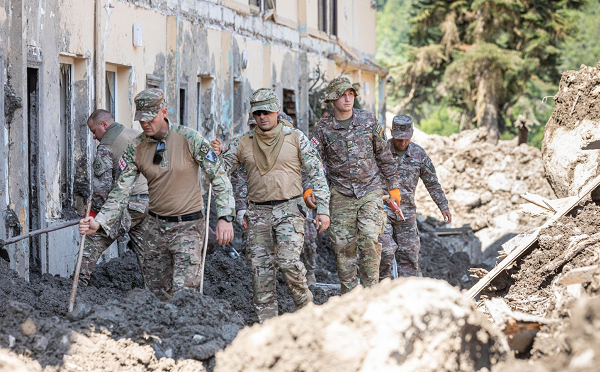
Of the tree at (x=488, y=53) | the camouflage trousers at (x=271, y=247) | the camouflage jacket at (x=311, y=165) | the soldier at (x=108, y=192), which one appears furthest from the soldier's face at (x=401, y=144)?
the tree at (x=488, y=53)

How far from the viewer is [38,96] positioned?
8867mm

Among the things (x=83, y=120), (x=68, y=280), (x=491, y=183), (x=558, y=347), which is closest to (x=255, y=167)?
(x=68, y=280)

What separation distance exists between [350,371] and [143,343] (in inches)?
78.8

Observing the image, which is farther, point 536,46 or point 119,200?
point 536,46

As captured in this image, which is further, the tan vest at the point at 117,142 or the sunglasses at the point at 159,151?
the tan vest at the point at 117,142

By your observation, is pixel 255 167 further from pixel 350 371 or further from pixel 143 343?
pixel 350 371

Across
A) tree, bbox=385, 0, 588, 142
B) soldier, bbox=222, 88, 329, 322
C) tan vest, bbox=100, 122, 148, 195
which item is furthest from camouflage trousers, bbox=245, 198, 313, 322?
tree, bbox=385, 0, 588, 142

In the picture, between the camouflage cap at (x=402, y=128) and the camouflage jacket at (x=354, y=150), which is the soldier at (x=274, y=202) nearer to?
the camouflage jacket at (x=354, y=150)

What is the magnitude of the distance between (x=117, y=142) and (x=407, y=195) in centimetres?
328

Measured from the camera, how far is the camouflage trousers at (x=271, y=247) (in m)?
7.39

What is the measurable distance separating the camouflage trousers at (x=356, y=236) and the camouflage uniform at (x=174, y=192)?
1.68 meters

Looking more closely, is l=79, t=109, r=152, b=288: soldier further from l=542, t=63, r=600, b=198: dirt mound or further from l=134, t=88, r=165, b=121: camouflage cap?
l=542, t=63, r=600, b=198: dirt mound

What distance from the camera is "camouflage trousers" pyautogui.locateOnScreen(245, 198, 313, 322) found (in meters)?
7.39

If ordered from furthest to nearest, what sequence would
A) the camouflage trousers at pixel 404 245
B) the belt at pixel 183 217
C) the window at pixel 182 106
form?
1. the window at pixel 182 106
2. the camouflage trousers at pixel 404 245
3. the belt at pixel 183 217
